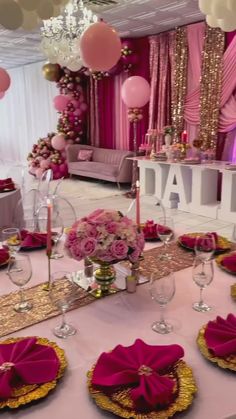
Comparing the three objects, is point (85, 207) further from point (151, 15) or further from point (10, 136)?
point (10, 136)

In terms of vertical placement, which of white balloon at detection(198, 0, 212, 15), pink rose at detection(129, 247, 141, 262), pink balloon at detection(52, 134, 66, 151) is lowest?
pink rose at detection(129, 247, 141, 262)

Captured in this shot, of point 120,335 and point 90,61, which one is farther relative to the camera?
point 90,61

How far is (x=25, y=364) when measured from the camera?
0.97 m

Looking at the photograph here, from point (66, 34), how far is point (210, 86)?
221 cm

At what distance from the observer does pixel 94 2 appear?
4.64 meters

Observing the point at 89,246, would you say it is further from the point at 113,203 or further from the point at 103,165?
the point at 103,165

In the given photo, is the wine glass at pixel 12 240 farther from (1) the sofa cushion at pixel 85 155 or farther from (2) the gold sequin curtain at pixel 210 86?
(1) the sofa cushion at pixel 85 155

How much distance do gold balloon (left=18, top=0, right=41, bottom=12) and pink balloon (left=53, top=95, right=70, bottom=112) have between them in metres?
5.32

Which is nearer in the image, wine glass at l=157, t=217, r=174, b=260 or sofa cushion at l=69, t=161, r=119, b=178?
wine glass at l=157, t=217, r=174, b=260

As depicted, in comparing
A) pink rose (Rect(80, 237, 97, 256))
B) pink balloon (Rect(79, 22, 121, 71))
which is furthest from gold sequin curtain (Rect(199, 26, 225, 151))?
pink rose (Rect(80, 237, 97, 256))

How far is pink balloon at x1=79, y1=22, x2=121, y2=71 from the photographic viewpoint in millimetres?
3361

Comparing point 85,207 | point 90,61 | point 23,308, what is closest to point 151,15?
point 90,61

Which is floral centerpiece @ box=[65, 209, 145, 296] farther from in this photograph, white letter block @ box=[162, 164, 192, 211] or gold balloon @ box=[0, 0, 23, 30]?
white letter block @ box=[162, 164, 192, 211]

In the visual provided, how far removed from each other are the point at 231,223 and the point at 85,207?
2164mm
